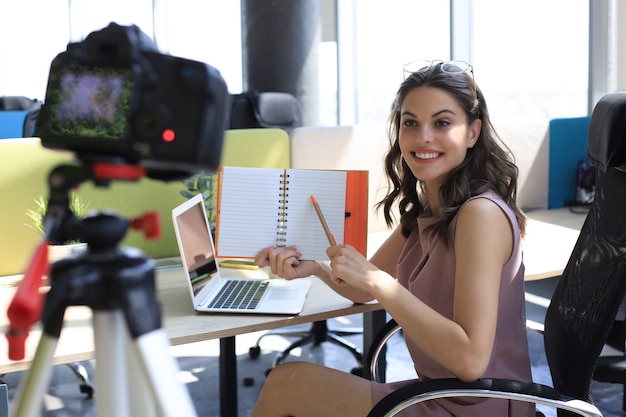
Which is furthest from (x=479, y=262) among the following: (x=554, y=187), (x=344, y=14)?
(x=344, y=14)

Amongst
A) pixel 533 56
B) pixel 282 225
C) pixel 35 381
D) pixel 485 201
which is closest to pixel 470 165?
pixel 485 201

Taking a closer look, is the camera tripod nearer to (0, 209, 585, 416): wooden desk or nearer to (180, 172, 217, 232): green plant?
(0, 209, 585, 416): wooden desk

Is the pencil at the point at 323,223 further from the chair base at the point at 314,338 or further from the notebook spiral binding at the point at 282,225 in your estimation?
the chair base at the point at 314,338

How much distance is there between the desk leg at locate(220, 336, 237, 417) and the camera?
2.05 m

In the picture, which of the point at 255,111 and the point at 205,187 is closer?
the point at 205,187

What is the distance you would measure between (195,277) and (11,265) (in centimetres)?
87

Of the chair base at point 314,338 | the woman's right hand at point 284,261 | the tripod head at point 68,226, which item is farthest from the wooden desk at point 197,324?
the chair base at point 314,338

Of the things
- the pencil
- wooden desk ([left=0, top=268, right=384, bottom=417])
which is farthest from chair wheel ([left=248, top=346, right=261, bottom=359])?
the pencil

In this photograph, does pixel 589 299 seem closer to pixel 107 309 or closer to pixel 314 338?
pixel 107 309

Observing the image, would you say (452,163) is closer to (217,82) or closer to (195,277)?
(195,277)

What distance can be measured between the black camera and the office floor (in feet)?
7.24

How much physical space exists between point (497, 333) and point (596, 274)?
0.24m

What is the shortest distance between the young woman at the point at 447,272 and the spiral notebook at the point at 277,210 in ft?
0.18

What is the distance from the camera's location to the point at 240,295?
1892 millimetres
